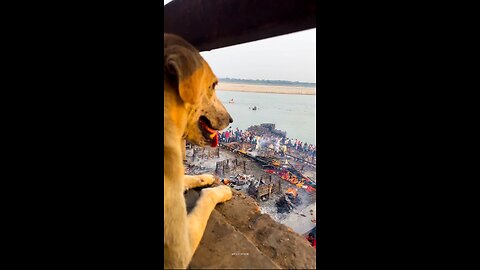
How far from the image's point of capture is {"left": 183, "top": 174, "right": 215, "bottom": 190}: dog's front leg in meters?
1.46

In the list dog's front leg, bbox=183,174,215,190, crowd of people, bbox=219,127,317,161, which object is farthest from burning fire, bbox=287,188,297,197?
dog's front leg, bbox=183,174,215,190

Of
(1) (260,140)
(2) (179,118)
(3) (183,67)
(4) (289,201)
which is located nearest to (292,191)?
(4) (289,201)

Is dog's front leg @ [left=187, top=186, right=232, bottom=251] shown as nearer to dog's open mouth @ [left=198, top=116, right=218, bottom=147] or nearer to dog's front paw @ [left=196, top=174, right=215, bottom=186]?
dog's front paw @ [left=196, top=174, right=215, bottom=186]

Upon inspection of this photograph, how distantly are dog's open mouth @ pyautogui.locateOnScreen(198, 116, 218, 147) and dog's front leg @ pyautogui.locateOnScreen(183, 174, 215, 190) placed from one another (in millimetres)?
372

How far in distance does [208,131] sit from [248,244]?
52 cm

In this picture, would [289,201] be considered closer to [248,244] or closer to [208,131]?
[248,244]

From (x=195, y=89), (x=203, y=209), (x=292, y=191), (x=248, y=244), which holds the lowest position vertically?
(x=248, y=244)

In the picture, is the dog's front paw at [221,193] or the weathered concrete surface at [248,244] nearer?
the weathered concrete surface at [248,244]

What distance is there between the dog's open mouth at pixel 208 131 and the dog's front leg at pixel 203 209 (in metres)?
0.31

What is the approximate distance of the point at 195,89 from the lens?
0.95 meters

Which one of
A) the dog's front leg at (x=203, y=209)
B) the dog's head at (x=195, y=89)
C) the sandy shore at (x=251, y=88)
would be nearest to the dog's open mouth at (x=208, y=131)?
the dog's head at (x=195, y=89)

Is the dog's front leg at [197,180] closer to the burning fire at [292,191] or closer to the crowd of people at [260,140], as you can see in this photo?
the crowd of people at [260,140]

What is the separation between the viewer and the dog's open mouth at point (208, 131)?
111cm
